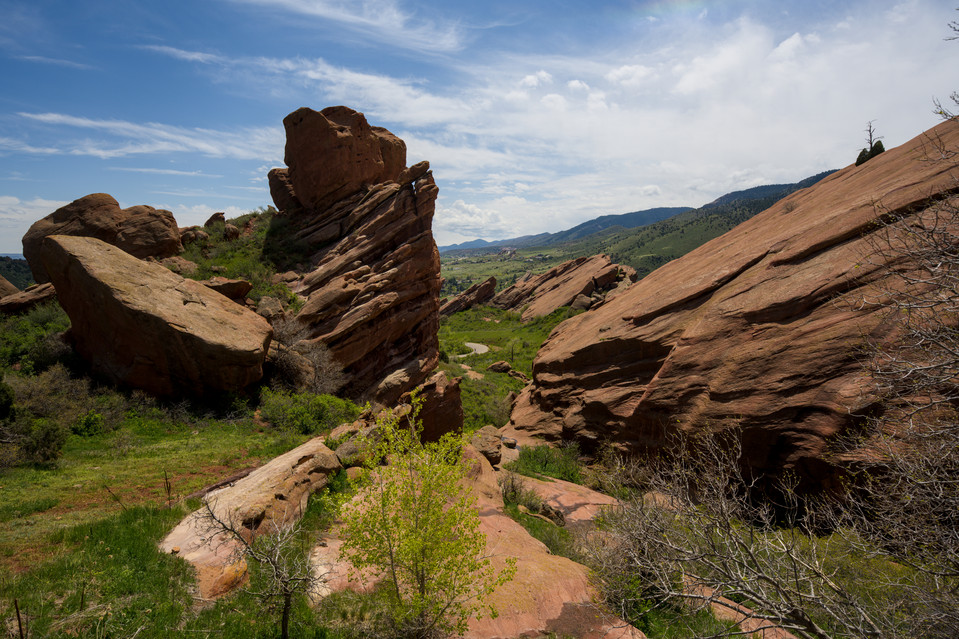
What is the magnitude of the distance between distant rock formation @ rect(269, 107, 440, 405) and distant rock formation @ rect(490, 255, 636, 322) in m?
37.8

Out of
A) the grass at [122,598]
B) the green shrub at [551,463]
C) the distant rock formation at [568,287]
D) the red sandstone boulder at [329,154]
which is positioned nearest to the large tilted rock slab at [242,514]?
the grass at [122,598]

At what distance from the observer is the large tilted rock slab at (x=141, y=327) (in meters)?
16.2

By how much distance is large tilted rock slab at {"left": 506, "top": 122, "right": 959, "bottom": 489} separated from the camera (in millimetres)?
12172

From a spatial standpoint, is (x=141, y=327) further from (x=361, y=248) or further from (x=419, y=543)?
(x=419, y=543)

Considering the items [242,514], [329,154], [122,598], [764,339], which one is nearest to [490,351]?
[329,154]

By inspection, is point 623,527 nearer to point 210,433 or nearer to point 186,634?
point 186,634

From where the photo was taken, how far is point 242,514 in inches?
312

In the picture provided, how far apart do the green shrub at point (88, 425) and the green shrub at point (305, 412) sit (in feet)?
17.6

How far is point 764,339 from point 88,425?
2470cm

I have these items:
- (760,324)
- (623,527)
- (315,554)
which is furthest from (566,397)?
(315,554)

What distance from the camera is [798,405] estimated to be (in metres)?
12.5

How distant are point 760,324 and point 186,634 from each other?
17.8m

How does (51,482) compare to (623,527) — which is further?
(51,482)

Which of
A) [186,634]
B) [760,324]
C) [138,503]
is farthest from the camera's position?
[760,324]
